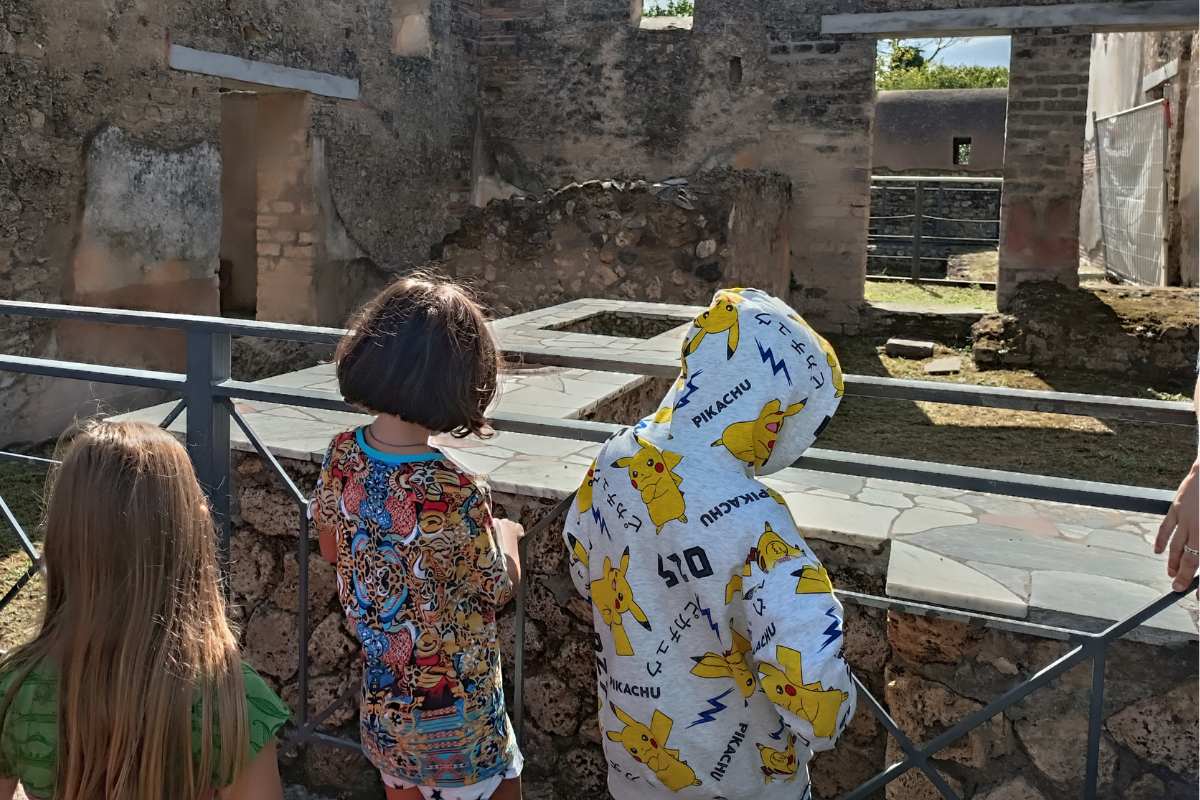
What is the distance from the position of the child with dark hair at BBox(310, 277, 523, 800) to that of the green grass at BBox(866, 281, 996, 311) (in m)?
9.70

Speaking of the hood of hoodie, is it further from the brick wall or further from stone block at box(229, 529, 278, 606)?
the brick wall

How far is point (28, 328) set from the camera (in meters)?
6.20

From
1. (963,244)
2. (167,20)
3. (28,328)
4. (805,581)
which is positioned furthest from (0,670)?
(963,244)

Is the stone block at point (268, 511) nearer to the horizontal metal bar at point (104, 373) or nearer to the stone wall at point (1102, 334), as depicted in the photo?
the horizontal metal bar at point (104, 373)

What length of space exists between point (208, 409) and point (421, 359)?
972 millimetres

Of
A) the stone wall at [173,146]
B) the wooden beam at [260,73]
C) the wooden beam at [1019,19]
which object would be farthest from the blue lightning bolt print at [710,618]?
the wooden beam at [1019,19]

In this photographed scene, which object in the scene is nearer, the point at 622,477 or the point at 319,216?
the point at 622,477

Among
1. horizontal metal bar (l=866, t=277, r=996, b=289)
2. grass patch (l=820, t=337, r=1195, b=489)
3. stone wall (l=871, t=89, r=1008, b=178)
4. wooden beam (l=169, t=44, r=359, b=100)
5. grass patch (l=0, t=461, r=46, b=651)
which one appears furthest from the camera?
stone wall (l=871, t=89, r=1008, b=178)

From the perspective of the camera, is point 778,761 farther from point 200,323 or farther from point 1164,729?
point 200,323

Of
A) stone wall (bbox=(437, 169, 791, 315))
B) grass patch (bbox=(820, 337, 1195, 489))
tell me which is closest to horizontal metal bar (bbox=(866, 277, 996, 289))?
grass patch (bbox=(820, 337, 1195, 489))

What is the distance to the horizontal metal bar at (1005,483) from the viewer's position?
167cm

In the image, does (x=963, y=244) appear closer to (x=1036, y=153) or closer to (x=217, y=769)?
(x=1036, y=153)

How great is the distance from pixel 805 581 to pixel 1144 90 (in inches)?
506

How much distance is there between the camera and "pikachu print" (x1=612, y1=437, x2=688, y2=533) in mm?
1554
